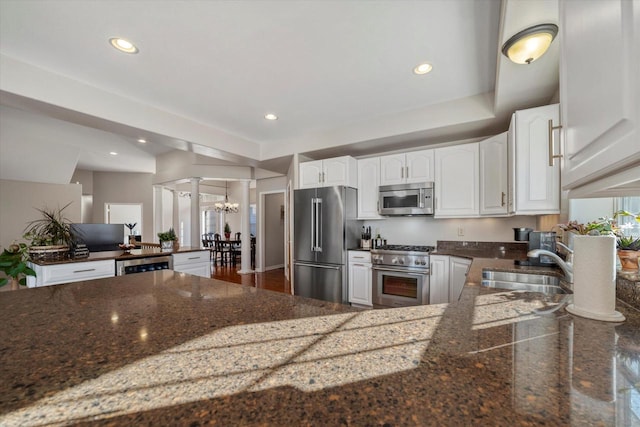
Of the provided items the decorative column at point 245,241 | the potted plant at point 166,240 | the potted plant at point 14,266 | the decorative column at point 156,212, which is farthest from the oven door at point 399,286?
the decorative column at point 156,212

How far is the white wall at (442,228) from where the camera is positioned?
320 centimetres

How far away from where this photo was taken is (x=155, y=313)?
95 centimetres

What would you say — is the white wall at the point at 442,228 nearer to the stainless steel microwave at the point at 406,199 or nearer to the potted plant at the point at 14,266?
the stainless steel microwave at the point at 406,199

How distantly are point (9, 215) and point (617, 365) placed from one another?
8.00 meters

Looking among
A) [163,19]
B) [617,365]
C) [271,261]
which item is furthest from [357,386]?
[271,261]

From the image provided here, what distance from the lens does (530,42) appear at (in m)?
1.49

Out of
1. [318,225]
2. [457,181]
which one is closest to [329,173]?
[318,225]

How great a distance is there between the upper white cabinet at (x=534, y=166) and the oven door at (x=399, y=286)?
127cm

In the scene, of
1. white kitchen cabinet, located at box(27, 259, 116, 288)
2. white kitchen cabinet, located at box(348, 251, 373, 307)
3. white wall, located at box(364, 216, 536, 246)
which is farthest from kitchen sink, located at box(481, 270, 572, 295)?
white kitchen cabinet, located at box(27, 259, 116, 288)

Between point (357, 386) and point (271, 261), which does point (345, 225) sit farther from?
point (271, 261)

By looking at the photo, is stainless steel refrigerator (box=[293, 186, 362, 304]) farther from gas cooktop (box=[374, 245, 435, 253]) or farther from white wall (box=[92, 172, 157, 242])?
white wall (box=[92, 172, 157, 242])

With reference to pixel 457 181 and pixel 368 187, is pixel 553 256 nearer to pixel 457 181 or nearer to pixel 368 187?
pixel 457 181

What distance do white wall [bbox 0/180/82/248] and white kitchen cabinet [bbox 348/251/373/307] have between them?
20.2ft

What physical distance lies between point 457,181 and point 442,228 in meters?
0.70
